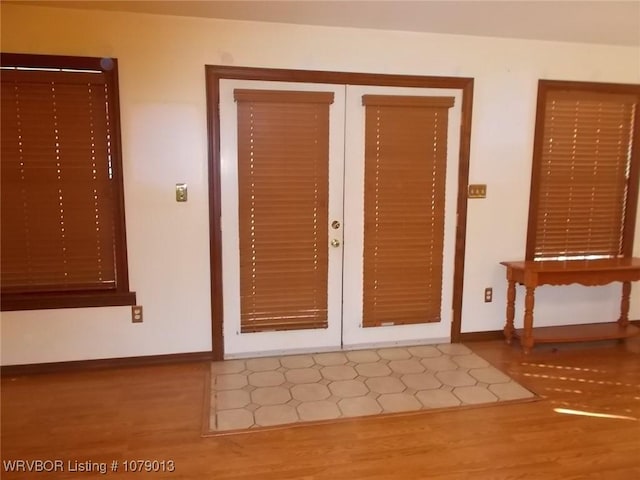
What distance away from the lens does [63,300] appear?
3.16 metres

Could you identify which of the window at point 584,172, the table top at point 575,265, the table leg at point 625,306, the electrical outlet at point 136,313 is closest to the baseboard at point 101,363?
the electrical outlet at point 136,313

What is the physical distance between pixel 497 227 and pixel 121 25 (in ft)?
10.1

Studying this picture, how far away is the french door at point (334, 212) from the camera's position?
3.31m

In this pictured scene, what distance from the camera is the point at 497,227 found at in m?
3.78

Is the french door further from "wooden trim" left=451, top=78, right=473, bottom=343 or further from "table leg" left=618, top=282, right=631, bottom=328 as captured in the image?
"table leg" left=618, top=282, right=631, bottom=328

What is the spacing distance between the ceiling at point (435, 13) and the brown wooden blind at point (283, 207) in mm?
505

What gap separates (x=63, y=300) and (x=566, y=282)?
11.8ft

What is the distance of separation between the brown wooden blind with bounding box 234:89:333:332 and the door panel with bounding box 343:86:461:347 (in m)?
0.21

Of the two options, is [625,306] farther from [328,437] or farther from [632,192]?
[328,437]

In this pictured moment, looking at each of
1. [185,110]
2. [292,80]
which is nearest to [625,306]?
[292,80]

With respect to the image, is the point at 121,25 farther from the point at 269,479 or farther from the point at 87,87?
the point at 269,479

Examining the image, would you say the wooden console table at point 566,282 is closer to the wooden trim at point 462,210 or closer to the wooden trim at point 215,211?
the wooden trim at point 462,210

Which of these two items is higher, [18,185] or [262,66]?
[262,66]

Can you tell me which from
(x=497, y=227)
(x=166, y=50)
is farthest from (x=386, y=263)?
(x=166, y=50)
